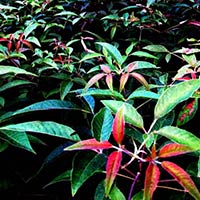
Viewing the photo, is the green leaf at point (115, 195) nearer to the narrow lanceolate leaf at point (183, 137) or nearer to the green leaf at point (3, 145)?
the narrow lanceolate leaf at point (183, 137)

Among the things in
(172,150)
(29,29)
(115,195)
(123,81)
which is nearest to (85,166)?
(115,195)

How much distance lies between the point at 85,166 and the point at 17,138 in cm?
22

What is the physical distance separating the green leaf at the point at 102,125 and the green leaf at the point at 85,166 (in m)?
0.05

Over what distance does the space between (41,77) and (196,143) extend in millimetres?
677

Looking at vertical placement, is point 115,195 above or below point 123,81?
below

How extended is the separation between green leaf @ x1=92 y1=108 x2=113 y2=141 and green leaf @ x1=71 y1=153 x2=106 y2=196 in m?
0.05

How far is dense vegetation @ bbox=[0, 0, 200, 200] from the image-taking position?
61cm

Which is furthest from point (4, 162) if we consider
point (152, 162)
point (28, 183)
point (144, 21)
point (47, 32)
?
point (144, 21)

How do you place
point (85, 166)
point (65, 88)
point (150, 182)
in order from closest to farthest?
point (150, 182) → point (85, 166) → point (65, 88)

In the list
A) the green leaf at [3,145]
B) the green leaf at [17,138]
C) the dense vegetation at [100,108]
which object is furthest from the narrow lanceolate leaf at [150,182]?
the green leaf at [3,145]

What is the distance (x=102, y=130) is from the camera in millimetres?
695

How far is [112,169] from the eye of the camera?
0.54m

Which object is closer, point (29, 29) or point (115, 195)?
point (115, 195)

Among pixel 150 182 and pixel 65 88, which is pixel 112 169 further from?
pixel 65 88
